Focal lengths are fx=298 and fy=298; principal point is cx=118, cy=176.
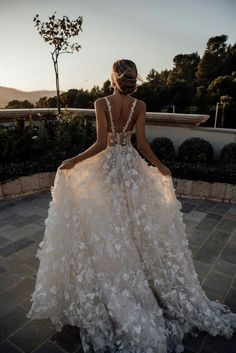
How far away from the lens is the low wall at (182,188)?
656cm

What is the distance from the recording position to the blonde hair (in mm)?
2596

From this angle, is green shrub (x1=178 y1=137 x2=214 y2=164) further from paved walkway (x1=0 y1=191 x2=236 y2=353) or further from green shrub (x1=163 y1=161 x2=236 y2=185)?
paved walkway (x1=0 y1=191 x2=236 y2=353)

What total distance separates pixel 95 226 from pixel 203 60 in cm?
4991

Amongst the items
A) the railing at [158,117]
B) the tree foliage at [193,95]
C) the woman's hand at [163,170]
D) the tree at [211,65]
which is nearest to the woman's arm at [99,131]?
the woman's hand at [163,170]

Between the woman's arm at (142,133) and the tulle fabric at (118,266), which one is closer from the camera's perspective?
the tulle fabric at (118,266)

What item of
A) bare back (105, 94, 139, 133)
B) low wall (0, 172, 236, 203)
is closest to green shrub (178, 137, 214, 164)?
low wall (0, 172, 236, 203)

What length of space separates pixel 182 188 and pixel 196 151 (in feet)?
3.93

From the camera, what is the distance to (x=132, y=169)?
2.93 metres

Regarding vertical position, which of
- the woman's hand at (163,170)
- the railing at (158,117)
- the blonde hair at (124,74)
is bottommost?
the woman's hand at (163,170)

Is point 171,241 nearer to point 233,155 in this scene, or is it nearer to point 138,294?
point 138,294

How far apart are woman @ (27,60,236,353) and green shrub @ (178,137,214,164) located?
182 inches

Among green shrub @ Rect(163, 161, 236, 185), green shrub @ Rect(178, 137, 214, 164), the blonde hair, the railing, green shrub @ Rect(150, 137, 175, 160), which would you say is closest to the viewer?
the blonde hair

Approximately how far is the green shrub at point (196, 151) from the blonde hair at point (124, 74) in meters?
5.09

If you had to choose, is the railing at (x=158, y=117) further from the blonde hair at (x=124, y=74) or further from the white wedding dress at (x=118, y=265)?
the blonde hair at (x=124, y=74)
